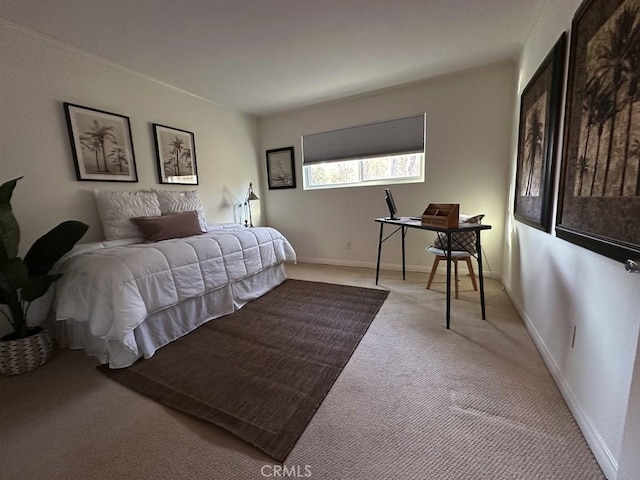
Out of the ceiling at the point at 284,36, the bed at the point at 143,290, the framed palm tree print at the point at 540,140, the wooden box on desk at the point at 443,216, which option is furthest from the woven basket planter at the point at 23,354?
the framed palm tree print at the point at 540,140

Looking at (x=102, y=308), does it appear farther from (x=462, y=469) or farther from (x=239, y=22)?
(x=239, y=22)

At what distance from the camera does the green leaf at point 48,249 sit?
5.72ft

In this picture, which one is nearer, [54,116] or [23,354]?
[23,354]

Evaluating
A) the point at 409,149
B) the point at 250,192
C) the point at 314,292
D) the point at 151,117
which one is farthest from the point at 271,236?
the point at 409,149

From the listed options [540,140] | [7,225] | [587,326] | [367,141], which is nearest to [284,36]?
[367,141]

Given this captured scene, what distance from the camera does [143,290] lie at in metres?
1.73

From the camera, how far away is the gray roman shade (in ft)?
10.8

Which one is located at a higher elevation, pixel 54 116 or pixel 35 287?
pixel 54 116

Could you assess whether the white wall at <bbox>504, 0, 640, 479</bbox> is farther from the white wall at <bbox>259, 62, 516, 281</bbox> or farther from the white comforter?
the white comforter

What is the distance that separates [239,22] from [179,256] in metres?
1.84

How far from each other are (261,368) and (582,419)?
5.25ft

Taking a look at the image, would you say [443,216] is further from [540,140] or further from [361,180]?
[361,180]

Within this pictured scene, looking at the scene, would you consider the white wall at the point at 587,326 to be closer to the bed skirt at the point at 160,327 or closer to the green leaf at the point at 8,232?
the bed skirt at the point at 160,327

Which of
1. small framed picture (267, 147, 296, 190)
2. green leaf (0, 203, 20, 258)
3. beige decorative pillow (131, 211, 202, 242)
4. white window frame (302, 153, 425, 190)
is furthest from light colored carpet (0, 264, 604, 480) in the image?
small framed picture (267, 147, 296, 190)
